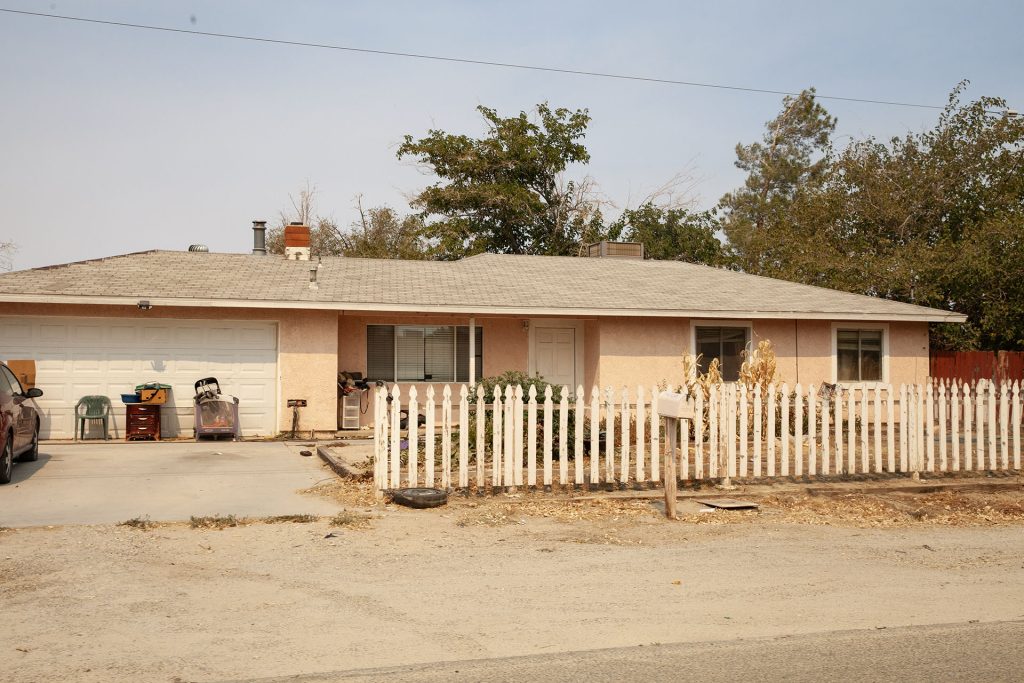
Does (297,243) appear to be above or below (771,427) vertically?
above

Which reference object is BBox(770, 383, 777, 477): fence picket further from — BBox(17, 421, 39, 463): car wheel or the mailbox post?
BBox(17, 421, 39, 463): car wheel

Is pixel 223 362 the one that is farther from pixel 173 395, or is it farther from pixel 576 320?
pixel 576 320

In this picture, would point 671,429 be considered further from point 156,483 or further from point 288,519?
point 156,483

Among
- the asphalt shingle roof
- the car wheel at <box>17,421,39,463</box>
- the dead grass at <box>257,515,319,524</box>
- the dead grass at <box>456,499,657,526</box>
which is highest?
the asphalt shingle roof

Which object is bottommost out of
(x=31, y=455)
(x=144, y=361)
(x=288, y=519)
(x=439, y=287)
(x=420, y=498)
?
(x=288, y=519)

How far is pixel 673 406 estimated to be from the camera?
884 centimetres

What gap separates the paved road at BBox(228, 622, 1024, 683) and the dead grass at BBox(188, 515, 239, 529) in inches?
161

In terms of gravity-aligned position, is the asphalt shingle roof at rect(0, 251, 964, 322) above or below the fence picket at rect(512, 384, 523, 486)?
above

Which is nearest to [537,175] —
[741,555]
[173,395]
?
[173,395]

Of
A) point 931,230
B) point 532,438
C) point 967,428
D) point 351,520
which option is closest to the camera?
point 351,520

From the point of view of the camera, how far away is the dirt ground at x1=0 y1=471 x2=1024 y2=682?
16.8 feet

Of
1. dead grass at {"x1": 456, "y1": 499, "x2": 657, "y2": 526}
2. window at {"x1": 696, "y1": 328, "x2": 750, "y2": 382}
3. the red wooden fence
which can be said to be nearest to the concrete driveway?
dead grass at {"x1": 456, "y1": 499, "x2": 657, "y2": 526}

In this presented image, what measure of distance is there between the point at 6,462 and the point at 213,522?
3633mm

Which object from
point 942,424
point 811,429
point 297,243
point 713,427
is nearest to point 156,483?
point 713,427
